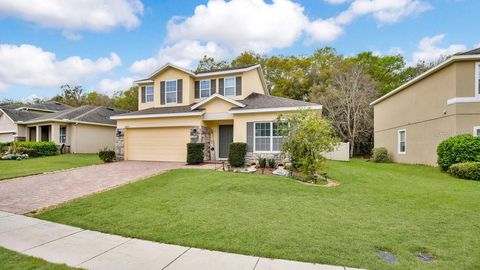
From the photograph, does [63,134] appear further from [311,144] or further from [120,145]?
[311,144]

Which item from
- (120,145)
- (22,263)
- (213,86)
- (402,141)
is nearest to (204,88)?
(213,86)

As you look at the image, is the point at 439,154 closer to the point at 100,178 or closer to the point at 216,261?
the point at 216,261

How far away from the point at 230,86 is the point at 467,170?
43.1ft

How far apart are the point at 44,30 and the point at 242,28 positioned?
14899mm

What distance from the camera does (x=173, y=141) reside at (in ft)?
54.0

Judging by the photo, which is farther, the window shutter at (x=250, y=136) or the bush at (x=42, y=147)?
the bush at (x=42, y=147)

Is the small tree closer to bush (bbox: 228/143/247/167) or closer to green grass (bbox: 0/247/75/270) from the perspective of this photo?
bush (bbox: 228/143/247/167)

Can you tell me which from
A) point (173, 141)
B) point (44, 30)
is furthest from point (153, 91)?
point (44, 30)

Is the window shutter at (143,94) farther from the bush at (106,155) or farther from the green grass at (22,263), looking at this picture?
the green grass at (22,263)

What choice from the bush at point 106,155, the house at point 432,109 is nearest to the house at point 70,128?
the bush at point 106,155

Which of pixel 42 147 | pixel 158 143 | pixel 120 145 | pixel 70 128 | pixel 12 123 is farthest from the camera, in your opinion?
pixel 12 123

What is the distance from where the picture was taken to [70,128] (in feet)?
77.4

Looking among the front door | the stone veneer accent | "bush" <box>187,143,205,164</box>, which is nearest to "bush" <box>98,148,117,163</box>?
the stone veneer accent

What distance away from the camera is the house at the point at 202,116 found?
1415cm
